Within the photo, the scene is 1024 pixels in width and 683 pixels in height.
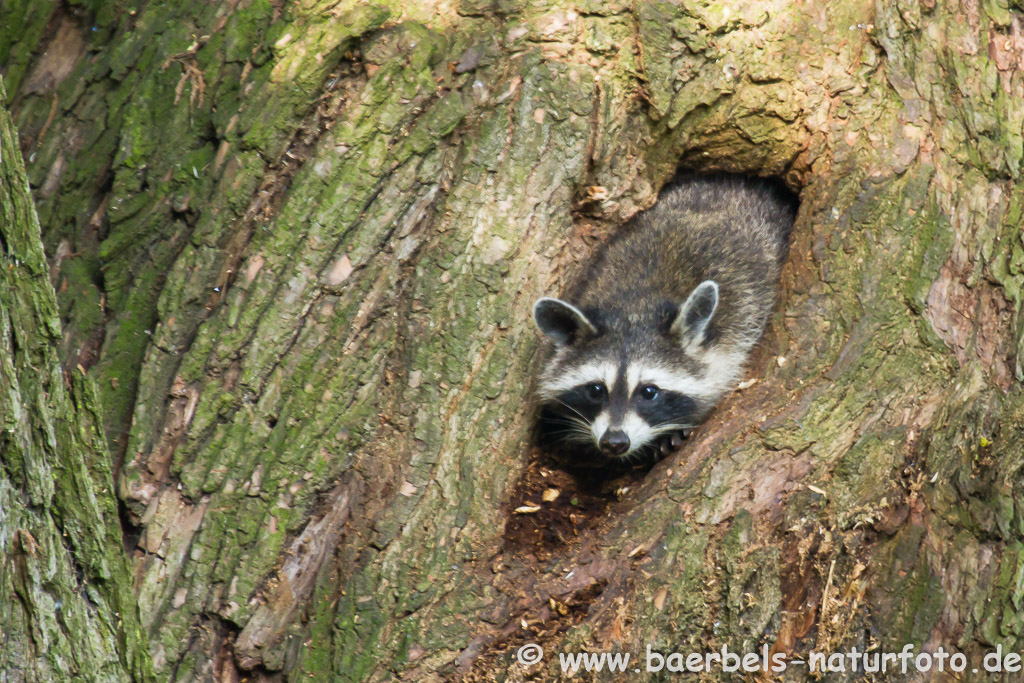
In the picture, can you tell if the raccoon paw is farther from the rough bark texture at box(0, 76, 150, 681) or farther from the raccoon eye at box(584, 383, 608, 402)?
the rough bark texture at box(0, 76, 150, 681)

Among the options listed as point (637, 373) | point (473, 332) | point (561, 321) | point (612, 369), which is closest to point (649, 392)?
point (637, 373)

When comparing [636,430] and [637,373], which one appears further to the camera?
[637,373]

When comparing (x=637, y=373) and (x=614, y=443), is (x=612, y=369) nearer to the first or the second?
(x=637, y=373)

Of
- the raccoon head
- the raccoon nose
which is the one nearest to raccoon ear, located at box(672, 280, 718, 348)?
the raccoon head

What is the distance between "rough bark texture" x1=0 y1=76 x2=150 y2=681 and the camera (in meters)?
2.13

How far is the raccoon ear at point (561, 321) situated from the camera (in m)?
4.15

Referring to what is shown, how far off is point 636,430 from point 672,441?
249 millimetres

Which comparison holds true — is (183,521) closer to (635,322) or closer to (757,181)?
(635,322)

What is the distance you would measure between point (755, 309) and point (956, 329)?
3.42ft

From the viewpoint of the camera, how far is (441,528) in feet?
11.8

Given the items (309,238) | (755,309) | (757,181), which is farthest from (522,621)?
(757,181)

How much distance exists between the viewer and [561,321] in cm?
442

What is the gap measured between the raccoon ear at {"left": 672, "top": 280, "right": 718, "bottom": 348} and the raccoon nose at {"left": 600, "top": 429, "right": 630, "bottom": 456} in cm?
69

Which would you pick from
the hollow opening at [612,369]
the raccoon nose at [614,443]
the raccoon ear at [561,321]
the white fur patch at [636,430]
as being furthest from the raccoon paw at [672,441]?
the raccoon ear at [561,321]
